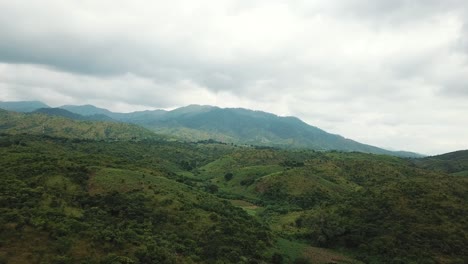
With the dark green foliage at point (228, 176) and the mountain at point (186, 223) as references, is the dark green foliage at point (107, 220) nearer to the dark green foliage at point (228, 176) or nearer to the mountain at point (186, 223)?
the mountain at point (186, 223)

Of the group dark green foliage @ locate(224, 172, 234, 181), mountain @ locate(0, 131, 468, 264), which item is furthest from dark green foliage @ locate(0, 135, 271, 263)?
dark green foliage @ locate(224, 172, 234, 181)

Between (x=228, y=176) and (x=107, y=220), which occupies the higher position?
(x=228, y=176)

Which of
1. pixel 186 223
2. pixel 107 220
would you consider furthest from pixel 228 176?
pixel 107 220

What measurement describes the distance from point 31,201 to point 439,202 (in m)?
90.9

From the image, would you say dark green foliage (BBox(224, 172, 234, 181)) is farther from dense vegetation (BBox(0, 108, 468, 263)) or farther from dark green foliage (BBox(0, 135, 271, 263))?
dark green foliage (BBox(0, 135, 271, 263))

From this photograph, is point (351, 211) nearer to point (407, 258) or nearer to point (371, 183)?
point (407, 258)

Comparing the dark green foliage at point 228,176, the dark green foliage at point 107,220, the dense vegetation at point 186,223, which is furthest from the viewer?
the dark green foliage at point 228,176

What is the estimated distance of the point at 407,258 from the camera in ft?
240

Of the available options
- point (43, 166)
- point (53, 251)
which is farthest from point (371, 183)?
point (53, 251)

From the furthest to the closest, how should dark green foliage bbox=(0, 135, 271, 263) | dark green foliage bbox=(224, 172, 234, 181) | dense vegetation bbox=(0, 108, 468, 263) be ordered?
1. dark green foliage bbox=(224, 172, 234, 181)
2. dense vegetation bbox=(0, 108, 468, 263)
3. dark green foliage bbox=(0, 135, 271, 263)

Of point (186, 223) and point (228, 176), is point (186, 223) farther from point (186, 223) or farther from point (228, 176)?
point (228, 176)

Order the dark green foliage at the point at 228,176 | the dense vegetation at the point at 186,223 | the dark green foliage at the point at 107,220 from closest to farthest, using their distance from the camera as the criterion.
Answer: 1. the dark green foliage at the point at 107,220
2. the dense vegetation at the point at 186,223
3. the dark green foliage at the point at 228,176

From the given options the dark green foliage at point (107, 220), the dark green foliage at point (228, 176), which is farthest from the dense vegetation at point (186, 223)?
the dark green foliage at point (228, 176)

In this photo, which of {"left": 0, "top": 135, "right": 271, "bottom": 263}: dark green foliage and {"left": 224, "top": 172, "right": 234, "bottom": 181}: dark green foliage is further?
{"left": 224, "top": 172, "right": 234, "bottom": 181}: dark green foliage
